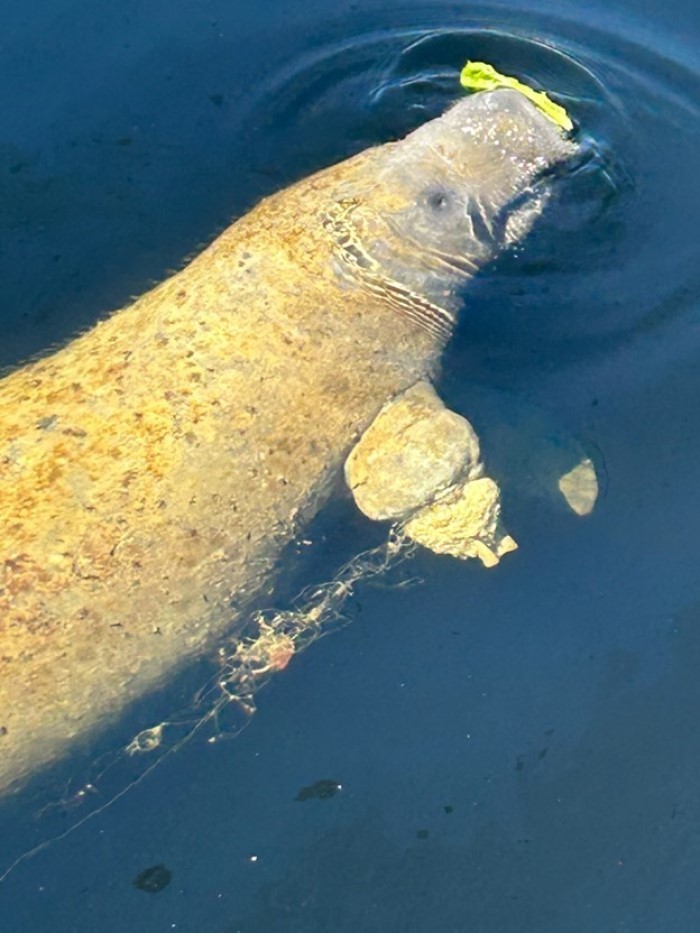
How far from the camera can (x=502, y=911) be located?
16.3ft

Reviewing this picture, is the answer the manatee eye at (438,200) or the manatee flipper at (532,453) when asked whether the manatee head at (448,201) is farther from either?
the manatee flipper at (532,453)

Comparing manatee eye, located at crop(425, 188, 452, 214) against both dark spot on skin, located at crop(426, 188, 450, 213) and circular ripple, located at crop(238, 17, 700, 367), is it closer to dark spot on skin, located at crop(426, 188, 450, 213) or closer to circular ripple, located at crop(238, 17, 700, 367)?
dark spot on skin, located at crop(426, 188, 450, 213)

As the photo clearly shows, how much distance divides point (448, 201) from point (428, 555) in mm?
1947

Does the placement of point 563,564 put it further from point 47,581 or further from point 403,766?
point 47,581

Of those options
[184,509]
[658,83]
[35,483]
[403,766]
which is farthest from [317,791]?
[658,83]

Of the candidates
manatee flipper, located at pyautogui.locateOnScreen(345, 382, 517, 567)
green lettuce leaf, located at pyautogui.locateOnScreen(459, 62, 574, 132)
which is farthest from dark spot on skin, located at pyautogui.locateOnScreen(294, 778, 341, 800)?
green lettuce leaf, located at pyautogui.locateOnScreen(459, 62, 574, 132)

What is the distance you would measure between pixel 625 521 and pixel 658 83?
3.12 metres

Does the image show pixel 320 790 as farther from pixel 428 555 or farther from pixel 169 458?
pixel 169 458

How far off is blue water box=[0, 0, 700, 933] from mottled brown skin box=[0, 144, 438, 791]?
0.48 metres

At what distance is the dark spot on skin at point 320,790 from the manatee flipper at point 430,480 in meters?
1.32

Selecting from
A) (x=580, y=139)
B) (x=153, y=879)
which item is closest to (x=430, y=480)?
(x=153, y=879)

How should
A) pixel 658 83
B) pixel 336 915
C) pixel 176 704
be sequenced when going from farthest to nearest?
1. pixel 658 83
2. pixel 176 704
3. pixel 336 915

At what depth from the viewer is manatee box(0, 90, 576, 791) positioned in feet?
15.4

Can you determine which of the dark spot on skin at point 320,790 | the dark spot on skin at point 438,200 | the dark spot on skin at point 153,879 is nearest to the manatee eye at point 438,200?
the dark spot on skin at point 438,200
